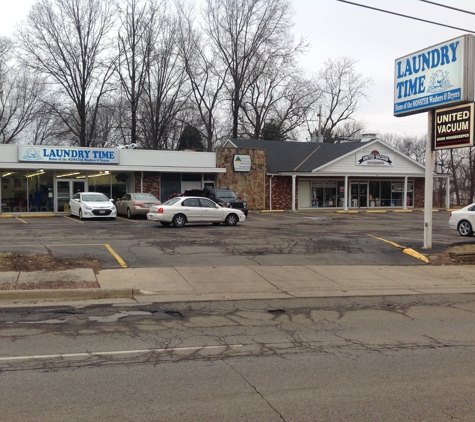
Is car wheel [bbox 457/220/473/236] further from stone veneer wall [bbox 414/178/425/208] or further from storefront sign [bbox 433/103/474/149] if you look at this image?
stone veneer wall [bbox 414/178/425/208]

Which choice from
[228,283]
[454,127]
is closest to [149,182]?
[454,127]

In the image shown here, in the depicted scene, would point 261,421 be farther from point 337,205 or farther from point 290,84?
point 290,84

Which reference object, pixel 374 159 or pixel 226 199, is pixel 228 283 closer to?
pixel 226 199

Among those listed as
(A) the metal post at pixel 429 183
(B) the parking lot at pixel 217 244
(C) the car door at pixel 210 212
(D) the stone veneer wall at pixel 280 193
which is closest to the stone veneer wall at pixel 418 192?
(D) the stone veneer wall at pixel 280 193

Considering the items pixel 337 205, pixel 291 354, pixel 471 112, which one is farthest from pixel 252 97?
pixel 291 354

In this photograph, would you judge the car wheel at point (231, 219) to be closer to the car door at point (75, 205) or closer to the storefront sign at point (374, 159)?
the car door at point (75, 205)

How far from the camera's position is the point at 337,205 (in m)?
41.2

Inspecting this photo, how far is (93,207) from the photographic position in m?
26.7

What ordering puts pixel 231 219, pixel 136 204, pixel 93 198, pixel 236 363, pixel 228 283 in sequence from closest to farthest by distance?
pixel 236 363 < pixel 228 283 < pixel 231 219 < pixel 136 204 < pixel 93 198

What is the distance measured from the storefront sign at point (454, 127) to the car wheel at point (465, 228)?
4902 mm

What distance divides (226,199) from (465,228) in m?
13.8

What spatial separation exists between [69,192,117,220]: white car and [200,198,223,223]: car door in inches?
229

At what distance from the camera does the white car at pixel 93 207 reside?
26.7 meters

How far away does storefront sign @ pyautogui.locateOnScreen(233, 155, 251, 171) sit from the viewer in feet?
122
